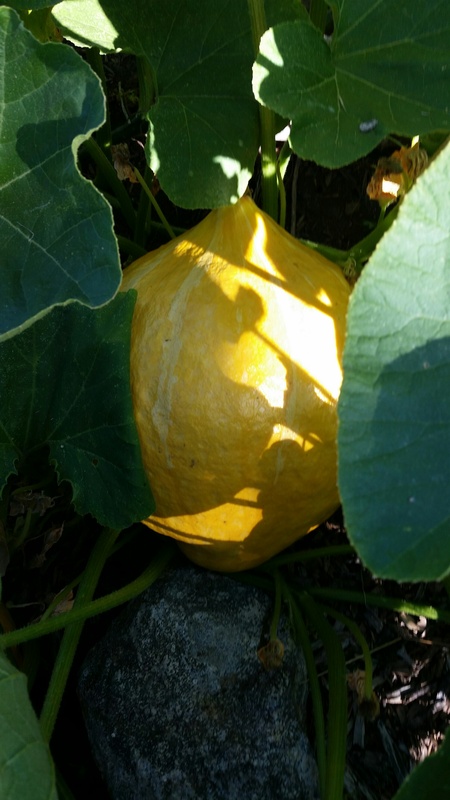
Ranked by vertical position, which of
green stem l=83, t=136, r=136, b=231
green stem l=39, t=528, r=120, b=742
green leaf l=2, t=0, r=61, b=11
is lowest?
green stem l=39, t=528, r=120, b=742

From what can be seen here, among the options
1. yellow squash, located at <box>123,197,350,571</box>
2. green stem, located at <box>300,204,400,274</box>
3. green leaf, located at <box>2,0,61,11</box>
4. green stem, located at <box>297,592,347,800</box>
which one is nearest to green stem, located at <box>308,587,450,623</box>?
green stem, located at <box>297,592,347,800</box>

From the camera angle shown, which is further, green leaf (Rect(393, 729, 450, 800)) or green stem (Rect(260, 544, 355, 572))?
green stem (Rect(260, 544, 355, 572))

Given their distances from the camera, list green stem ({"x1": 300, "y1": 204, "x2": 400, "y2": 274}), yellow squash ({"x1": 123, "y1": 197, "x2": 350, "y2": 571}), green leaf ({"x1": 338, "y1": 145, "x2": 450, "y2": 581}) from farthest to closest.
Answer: green stem ({"x1": 300, "y1": 204, "x2": 400, "y2": 274})
yellow squash ({"x1": 123, "y1": 197, "x2": 350, "y2": 571})
green leaf ({"x1": 338, "y1": 145, "x2": 450, "y2": 581})

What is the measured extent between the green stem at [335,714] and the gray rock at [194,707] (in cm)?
7

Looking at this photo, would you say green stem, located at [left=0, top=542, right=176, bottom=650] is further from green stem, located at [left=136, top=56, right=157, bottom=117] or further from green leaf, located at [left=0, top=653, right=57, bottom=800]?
green stem, located at [left=136, top=56, right=157, bottom=117]

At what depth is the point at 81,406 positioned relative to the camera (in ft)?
4.13

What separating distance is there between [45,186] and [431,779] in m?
0.80

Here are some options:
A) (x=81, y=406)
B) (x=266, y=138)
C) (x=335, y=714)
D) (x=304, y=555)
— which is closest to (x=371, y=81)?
(x=266, y=138)

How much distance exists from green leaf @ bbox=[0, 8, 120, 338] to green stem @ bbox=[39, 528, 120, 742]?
0.48 metres

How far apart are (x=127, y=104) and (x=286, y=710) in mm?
1302

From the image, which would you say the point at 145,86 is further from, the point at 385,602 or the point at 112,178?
the point at 385,602

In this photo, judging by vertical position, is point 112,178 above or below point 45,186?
below

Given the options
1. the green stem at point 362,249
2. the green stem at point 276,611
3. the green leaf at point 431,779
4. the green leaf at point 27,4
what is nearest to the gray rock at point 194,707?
the green stem at point 276,611

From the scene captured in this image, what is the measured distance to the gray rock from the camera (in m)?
1.32
